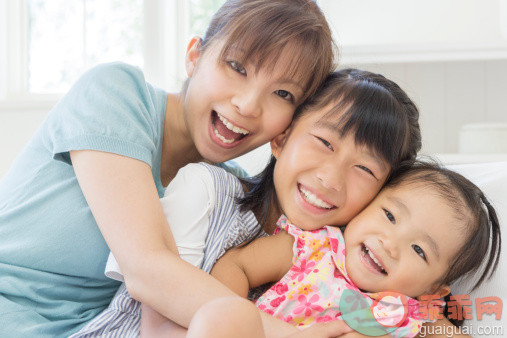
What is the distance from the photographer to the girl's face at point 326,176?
102 cm

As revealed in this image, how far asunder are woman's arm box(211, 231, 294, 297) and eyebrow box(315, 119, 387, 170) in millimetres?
224

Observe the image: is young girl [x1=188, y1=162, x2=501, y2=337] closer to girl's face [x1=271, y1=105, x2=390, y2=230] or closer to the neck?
girl's face [x1=271, y1=105, x2=390, y2=230]

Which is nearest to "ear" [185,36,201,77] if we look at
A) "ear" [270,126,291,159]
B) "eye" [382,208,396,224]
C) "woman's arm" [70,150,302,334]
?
"ear" [270,126,291,159]

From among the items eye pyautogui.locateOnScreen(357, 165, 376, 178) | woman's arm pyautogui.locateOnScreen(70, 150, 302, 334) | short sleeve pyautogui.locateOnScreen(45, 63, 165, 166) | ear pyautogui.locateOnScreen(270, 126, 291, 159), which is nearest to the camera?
woman's arm pyautogui.locateOnScreen(70, 150, 302, 334)

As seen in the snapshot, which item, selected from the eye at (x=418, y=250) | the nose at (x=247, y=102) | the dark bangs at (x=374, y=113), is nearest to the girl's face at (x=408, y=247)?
the eye at (x=418, y=250)

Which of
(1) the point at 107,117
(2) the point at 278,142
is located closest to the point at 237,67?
(2) the point at 278,142

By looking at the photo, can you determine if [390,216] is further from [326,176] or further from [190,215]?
[190,215]

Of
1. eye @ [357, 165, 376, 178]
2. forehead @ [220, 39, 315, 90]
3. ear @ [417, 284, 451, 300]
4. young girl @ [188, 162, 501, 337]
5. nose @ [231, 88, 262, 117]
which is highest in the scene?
forehead @ [220, 39, 315, 90]

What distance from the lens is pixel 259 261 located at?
1.01 meters

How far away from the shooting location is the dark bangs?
1.03 metres

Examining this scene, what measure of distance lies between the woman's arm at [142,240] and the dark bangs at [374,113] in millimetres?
386

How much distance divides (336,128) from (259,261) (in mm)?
296

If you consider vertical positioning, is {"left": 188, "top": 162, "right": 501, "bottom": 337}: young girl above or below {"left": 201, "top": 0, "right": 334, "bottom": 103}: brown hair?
below

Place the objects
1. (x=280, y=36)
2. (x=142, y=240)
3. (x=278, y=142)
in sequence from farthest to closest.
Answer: (x=278, y=142) < (x=280, y=36) < (x=142, y=240)
